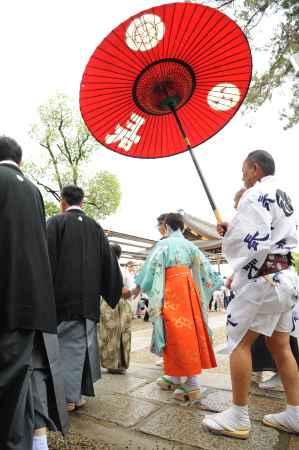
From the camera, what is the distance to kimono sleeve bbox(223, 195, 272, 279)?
204 centimetres

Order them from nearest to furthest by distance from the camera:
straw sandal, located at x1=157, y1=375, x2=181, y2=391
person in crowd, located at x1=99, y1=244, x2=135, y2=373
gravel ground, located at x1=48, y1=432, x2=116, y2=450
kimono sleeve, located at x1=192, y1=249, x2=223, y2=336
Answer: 1. gravel ground, located at x1=48, y1=432, x2=116, y2=450
2. straw sandal, located at x1=157, y1=375, x2=181, y2=391
3. kimono sleeve, located at x1=192, y1=249, x2=223, y2=336
4. person in crowd, located at x1=99, y1=244, x2=135, y2=373

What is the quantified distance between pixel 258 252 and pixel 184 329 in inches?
47.9

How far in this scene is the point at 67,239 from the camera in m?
2.85

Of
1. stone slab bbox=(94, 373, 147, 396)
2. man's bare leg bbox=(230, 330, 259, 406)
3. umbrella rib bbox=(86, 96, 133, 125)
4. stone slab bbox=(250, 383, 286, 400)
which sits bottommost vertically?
stone slab bbox=(250, 383, 286, 400)

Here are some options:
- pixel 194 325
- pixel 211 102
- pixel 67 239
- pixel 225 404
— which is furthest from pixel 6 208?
pixel 225 404

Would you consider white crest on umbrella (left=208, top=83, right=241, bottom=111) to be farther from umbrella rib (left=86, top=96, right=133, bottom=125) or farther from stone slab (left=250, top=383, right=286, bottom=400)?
stone slab (left=250, top=383, right=286, bottom=400)

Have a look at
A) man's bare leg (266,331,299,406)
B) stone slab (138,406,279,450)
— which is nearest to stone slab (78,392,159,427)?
stone slab (138,406,279,450)

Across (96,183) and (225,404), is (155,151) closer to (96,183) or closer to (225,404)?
(225,404)

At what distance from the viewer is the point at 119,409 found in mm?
2631

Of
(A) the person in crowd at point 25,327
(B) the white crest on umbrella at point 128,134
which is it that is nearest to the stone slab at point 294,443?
(A) the person in crowd at point 25,327

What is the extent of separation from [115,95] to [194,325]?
200 centimetres

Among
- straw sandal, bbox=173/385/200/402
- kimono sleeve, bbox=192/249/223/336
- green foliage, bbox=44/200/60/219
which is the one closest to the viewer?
straw sandal, bbox=173/385/200/402

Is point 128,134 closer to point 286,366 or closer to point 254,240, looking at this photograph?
point 254,240

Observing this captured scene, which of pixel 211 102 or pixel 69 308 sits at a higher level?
pixel 211 102
